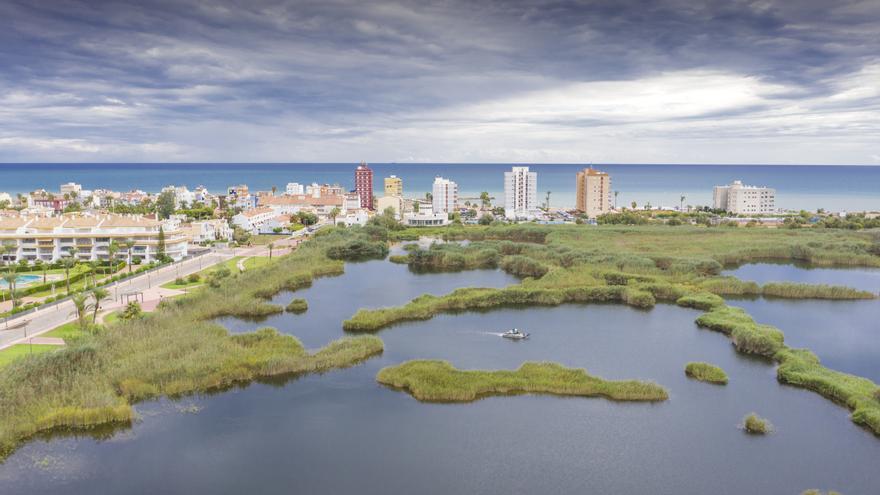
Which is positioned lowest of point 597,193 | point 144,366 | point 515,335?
point 515,335

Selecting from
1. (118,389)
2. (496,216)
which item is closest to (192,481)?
(118,389)

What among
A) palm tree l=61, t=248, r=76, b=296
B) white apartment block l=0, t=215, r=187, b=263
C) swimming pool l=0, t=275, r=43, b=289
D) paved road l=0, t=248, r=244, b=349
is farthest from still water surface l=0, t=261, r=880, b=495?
white apartment block l=0, t=215, r=187, b=263

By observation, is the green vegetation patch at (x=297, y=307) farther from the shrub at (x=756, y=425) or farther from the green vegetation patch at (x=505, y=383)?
the shrub at (x=756, y=425)

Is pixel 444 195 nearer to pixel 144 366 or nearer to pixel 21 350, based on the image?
pixel 21 350

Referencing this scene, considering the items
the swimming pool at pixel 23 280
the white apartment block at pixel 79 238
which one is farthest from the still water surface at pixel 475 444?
the white apartment block at pixel 79 238

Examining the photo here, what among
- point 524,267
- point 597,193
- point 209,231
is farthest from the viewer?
point 597,193

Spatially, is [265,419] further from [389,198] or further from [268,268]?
[389,198]

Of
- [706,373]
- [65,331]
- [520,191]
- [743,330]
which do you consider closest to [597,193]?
[520,191]
